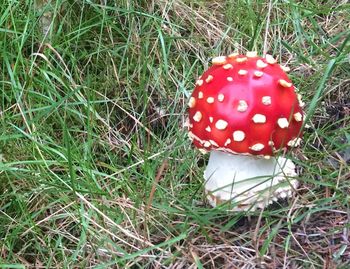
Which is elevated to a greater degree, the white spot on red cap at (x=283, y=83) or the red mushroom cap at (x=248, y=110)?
the white spot on red cap at (x=283, y=83)

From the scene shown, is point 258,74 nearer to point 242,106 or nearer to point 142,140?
point 242,106

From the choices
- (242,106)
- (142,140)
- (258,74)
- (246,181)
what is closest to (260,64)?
(258,74)

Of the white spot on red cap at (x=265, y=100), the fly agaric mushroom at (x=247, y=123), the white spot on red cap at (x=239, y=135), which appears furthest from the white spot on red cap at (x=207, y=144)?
the white spot on red cap at (x=265, y=100)

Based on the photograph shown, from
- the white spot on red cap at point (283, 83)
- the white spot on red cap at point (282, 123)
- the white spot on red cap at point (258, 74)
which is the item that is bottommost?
the white spot on red cap at point (282, 123)

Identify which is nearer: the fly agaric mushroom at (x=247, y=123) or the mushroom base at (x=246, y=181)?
the fly agaric mushroom at (x=247, y=123)

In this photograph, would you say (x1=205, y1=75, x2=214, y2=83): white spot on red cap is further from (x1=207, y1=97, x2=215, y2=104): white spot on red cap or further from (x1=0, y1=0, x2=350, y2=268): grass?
(x1=0, y1=0, x2=350, y2=268): grass

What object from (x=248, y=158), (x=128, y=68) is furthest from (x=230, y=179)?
(x=128, y=68)

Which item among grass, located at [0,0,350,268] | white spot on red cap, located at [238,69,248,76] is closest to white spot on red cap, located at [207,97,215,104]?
white spot on red cap, located at [238,69,248,76]

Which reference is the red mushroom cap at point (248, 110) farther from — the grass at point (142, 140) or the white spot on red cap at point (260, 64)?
the grass at point (142, 140)
